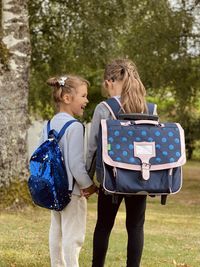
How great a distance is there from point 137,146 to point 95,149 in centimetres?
32

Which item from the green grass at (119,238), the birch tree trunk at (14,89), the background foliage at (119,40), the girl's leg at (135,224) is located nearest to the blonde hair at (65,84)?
the girl's leg at (135,224)

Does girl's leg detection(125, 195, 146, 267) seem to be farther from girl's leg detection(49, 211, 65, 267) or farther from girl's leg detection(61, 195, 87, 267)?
girl's leg detection(49, 211, 65, 267)

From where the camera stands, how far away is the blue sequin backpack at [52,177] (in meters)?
4.57

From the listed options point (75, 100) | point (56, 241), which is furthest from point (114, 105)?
point (56, 241)

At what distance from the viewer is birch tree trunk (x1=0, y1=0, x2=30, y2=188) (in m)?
10.6

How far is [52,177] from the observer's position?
4.57 metres

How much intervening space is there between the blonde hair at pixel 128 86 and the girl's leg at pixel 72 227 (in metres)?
0.81

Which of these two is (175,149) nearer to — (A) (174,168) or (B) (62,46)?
(A) (174,168)

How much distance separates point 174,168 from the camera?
441 centimetres

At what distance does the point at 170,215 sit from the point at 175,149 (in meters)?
7.38

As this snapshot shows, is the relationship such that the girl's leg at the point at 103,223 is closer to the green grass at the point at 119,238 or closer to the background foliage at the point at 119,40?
the green grass at the point at 119,238

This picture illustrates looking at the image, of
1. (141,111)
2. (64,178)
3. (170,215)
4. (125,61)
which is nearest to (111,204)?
(64,178)

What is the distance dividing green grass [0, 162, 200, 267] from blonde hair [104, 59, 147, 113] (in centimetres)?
194

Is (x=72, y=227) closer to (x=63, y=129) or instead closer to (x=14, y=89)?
(x=63, y=129)
